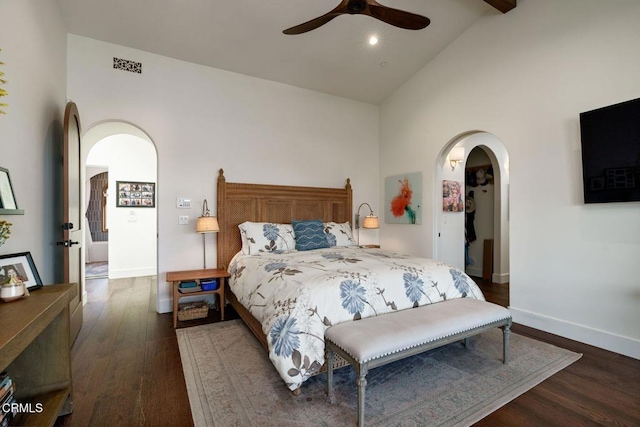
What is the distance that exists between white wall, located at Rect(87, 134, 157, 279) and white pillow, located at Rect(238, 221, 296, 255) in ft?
10.3

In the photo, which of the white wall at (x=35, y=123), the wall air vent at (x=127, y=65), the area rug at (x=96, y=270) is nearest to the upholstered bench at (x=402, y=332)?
the white wall at (x=35, y=123)

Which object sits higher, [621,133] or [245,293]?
[621,133]

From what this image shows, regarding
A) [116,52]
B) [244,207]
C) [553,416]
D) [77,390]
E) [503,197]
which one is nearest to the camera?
[553,416]

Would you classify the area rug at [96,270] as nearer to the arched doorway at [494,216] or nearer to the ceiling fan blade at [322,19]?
the ceiling fan blade at [322,19]

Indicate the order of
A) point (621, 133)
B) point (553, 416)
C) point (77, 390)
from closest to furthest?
point (553, 416) < point (77, 390) < point (621, 133)

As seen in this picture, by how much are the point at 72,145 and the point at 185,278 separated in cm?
165

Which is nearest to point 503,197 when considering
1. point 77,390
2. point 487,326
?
point 487,326

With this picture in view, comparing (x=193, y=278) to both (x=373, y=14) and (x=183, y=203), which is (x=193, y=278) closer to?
(x=183, y=203)

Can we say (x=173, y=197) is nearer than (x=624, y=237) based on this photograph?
No

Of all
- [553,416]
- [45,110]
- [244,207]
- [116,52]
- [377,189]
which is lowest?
[553,416]

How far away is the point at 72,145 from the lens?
9.05 feet

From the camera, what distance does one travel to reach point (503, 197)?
16.5 ft

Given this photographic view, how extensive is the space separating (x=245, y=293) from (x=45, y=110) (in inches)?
90.9

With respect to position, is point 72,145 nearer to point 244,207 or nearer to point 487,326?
point 244,207
